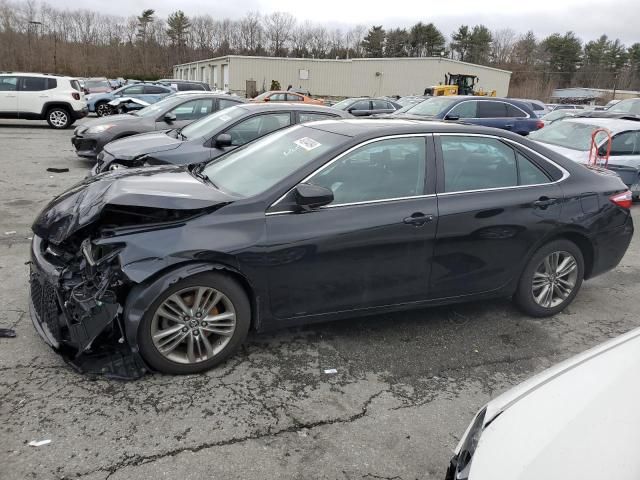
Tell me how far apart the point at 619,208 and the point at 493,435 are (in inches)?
141

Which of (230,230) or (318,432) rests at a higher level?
(230,230)

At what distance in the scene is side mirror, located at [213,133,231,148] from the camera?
23.6ft

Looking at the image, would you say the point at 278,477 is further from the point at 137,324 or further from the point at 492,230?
the point at 492,230

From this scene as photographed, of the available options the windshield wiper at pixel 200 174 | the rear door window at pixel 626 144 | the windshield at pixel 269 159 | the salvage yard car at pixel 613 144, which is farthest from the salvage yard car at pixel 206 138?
the rear door window at pixel 626 144

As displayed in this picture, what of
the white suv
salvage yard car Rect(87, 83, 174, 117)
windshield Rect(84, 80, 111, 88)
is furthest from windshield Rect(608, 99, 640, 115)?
windshield Rect(84, 80, 111, 88)

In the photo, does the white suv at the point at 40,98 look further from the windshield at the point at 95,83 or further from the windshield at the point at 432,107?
the windshield at the point at 95,83

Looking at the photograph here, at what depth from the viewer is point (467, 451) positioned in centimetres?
187

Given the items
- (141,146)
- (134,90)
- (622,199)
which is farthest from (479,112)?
(134,90)

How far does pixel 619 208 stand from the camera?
15.1 feet

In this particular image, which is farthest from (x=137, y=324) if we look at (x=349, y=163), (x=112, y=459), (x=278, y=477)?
(x=349, y=163)

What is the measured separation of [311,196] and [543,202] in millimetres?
2051

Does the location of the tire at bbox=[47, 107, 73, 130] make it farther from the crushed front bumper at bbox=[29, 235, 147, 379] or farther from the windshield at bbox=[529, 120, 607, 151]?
the crushed front bumper at bbox=[29, 235, 147, 379]

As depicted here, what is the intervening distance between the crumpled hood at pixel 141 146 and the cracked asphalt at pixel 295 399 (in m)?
3.11

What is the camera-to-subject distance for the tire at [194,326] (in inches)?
125
